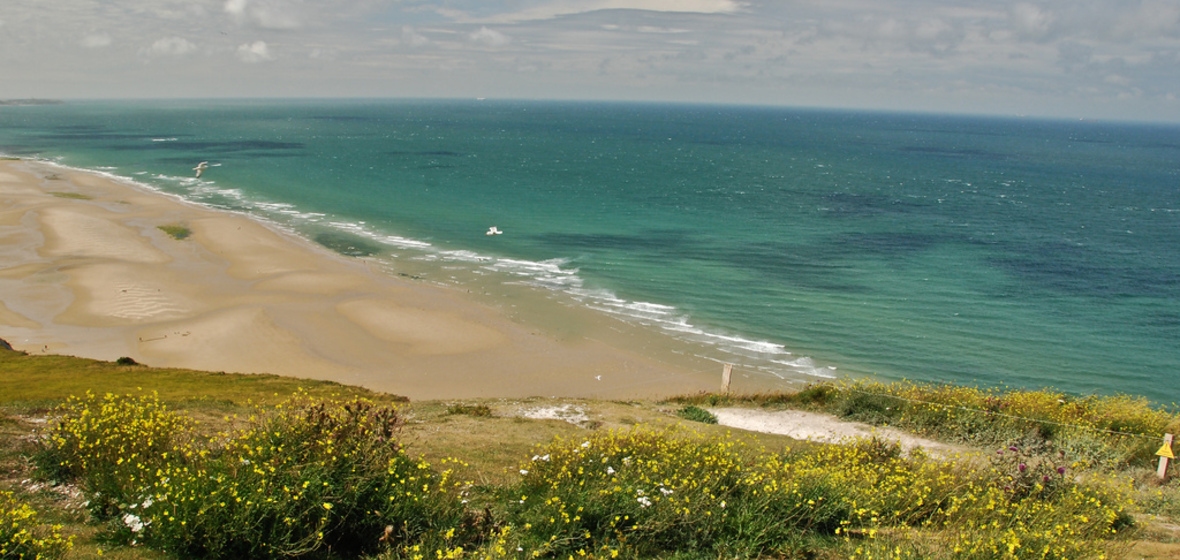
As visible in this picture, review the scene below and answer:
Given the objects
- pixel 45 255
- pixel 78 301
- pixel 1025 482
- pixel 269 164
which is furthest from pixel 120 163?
pixel 1025 482

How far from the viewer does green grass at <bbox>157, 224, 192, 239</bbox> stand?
53700 millimetres

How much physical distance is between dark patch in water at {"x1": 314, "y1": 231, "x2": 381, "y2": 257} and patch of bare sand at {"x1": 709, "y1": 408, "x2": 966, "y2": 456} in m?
35.5

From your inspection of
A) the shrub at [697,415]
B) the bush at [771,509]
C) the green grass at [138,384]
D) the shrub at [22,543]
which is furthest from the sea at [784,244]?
the shrub at [22,543]

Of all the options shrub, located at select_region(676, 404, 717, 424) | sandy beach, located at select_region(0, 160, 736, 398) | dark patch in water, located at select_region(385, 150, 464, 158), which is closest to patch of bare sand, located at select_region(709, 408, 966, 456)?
shrub, located at select_region(676, 404, 717, 424)

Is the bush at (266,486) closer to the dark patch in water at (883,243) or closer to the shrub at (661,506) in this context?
the shrub at (661,506)

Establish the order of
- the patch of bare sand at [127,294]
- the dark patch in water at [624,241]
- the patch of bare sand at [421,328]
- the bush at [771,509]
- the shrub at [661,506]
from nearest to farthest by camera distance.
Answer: the bush at [771,509]
the shrub at [661,506]
the patch of bare sand at [421,328]
the patch of bare sand at [127,294]
the dark patch in water at [624,241]

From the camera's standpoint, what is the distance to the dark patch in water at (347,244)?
50875mm

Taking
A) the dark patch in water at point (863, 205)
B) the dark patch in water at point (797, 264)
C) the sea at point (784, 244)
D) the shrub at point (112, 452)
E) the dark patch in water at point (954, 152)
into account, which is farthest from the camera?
the dark patch in water at point (954, 152)

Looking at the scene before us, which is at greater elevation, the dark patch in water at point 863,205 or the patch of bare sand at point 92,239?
the dark patch in water at point 863,205

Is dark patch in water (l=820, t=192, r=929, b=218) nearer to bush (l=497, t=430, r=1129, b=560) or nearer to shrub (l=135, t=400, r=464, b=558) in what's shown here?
bush (l=497, t=430, r=1129, b=560)

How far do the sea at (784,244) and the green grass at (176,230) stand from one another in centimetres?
689

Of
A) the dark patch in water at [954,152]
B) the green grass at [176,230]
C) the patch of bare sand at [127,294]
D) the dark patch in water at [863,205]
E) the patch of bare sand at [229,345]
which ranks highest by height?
the dark patch in water at [954,152]

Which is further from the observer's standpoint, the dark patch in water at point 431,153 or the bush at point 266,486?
the dark patch in water at point 431,153

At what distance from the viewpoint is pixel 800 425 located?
70.6ft
